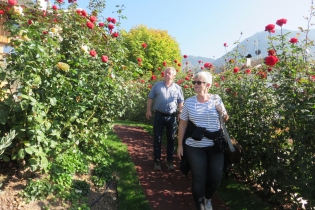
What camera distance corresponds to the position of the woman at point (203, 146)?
9.39 ft

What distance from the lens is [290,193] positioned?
2898mm

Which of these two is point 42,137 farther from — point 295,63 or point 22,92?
point 295,63

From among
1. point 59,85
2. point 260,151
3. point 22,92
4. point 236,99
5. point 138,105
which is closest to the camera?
point 22,92

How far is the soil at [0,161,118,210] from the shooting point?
2.59 m

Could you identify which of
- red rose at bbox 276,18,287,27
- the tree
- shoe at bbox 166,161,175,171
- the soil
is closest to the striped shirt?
red rose at bbox 276,18,287,27

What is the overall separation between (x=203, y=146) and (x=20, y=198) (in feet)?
6.34

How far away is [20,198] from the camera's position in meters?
2.65

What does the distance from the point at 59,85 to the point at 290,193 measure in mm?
2723

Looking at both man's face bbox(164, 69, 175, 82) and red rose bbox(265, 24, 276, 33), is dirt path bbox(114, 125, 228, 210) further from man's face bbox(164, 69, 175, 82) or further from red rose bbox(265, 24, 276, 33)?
red rose bbox(265, 24, 276, 33)

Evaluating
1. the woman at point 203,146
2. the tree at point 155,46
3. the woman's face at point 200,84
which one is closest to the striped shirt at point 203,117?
the woman at point 203,146

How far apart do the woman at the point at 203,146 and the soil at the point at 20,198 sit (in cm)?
109

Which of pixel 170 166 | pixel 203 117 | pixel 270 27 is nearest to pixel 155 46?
pixel 170 166

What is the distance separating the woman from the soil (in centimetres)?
109

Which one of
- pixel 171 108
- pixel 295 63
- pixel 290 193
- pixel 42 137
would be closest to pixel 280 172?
pixel 290 193
